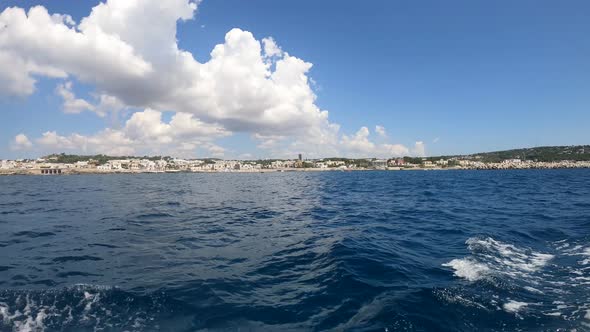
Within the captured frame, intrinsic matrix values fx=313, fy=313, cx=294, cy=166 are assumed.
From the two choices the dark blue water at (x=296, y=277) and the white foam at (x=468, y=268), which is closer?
the dark blue water at (x=296, y=277)

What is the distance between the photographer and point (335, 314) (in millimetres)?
7449

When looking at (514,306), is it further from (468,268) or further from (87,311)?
(87,311)

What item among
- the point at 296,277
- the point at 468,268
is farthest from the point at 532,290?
the point at 296,277

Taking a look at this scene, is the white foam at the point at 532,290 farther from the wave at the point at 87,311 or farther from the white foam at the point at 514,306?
the wave at the point at 87,311

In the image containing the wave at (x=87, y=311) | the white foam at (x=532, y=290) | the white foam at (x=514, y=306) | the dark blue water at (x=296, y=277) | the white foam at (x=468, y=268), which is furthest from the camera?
the white foam at (x=468, y=268)

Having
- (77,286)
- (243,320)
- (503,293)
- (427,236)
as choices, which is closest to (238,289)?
(243,320)

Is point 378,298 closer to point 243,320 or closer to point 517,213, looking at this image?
point 243,320

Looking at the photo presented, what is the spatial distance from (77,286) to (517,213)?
27.0 m

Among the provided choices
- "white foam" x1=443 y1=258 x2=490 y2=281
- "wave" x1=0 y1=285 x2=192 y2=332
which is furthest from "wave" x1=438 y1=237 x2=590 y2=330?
"wave" x1=0 y1=285 x2=192 y2=332

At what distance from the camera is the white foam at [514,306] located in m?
7.57

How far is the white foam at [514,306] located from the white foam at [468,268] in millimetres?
1607

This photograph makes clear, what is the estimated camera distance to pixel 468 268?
10586 mm

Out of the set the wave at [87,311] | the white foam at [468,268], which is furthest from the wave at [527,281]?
the wave at [87,311]

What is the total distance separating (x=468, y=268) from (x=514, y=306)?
2877 mm
